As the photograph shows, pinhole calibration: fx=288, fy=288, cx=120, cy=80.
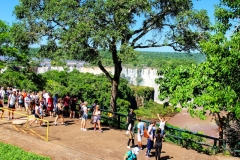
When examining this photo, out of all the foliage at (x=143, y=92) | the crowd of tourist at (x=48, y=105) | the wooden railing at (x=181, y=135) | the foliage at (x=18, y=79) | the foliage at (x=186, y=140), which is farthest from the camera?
the foliage at (x=143, y=92)

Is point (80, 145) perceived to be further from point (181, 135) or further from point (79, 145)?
point (181, 135)

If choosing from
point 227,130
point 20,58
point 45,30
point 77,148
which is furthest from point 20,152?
point 20,58

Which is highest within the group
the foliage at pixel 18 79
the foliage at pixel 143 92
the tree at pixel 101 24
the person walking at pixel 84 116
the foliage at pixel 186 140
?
the tree at pixel 101 24

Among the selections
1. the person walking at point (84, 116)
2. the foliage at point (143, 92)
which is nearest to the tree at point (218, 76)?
the person walking at point (84, 116)

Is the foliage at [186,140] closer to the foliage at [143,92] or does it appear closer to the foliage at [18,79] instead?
the foliage at [18,79]

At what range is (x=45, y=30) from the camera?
610 inches

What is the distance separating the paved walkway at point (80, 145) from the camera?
11.0 m

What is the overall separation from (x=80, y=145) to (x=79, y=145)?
4 cm

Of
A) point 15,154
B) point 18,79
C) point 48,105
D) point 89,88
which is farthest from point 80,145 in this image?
point 89,88

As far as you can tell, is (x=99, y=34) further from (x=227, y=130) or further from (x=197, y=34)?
(x=227, y=130)

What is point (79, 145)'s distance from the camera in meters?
12.0

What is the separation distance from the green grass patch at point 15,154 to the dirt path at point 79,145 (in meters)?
0.46

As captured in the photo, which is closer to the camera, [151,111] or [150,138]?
[150,138]

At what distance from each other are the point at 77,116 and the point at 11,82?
1259 centimetres
